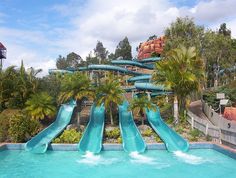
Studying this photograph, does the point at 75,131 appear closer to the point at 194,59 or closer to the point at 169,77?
the point at 169,77

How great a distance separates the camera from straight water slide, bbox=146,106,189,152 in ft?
55.2

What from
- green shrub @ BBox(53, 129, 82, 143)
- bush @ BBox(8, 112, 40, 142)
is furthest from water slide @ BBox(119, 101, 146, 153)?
bush @ BBox(8, 112, 40, 142)

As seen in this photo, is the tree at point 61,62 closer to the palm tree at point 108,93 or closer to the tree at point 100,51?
the tree at point 100,51

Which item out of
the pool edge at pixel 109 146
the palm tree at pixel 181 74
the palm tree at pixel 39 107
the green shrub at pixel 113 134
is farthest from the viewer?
the palm tree at pixel 181 74

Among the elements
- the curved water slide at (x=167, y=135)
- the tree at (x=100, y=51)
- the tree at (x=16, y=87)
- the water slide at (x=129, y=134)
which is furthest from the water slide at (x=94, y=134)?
the tree at (x=100, y=51)

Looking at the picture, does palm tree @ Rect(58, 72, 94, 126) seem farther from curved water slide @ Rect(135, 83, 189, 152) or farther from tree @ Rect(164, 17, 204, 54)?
tree @ Rect(164, 17, 204, 54)

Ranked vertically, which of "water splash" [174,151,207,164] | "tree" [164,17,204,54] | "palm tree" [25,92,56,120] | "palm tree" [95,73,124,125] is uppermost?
"tree" [164,17,204,54]

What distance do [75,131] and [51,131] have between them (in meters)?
1.50

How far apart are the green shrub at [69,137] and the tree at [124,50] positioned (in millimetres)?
67237

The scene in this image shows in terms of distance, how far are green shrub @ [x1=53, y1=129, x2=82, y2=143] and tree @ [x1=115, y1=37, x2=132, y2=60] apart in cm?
6724

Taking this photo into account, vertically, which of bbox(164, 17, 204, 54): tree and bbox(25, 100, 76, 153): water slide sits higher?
bbox(164, 17, 204, 54): tree

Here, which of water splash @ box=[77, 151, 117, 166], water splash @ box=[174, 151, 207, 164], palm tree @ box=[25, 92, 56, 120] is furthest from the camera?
palm tree @ box=[25, 92, 56, 120]

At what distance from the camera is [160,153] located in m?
16.2

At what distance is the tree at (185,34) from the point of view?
39.5 meters
